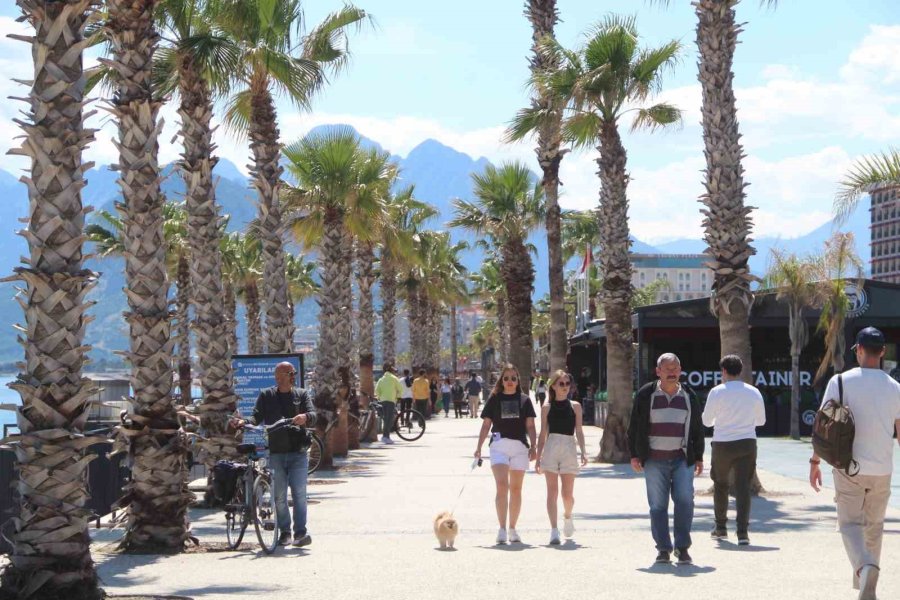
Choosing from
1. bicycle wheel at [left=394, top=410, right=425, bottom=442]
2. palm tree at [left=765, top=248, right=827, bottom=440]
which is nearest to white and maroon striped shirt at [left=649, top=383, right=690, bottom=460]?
palm tree at [left=765, top=248, right=827, bottom=440]

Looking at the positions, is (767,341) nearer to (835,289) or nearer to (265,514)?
(835,289)

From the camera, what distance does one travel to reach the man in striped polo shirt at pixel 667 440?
10.1m

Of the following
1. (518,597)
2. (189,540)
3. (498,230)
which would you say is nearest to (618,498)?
(189,540)

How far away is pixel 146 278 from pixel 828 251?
875 inches

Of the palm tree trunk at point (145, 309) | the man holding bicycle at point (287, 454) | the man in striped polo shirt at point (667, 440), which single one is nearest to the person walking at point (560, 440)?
the man in striped polo shirt at point (667, 440)

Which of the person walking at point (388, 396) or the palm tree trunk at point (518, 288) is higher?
the palm tree trunk at point (518, 288)

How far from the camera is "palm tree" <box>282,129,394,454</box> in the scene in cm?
2577

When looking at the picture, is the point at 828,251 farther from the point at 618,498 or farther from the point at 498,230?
the point at 618,498

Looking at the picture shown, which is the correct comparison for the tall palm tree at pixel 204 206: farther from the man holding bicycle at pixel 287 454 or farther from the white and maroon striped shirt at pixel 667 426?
the white and maroon striped shirt at pixel 667 426

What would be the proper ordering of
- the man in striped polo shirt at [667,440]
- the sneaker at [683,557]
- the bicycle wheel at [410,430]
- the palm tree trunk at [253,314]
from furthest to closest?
the palm tree trunk at [253,314]
the bicycle wheel at [410,430]
the man in striped polo shirt at [667,440]
the sneaker at [683,557]

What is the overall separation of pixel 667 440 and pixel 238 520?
4195 millimetres

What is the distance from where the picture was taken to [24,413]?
8039mm

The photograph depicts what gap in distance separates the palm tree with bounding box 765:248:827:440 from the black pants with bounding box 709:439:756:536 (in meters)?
18.8

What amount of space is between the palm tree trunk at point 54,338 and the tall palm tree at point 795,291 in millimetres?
23685
